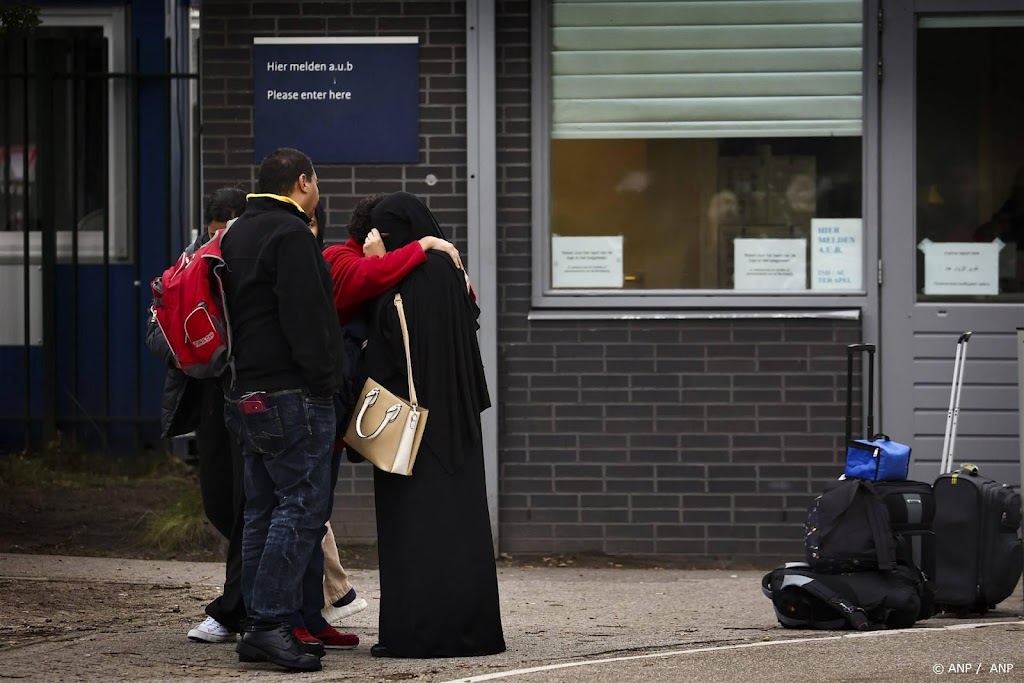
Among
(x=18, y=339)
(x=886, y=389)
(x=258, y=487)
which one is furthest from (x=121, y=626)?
(x=18, y=339)

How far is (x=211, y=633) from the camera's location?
6.34m

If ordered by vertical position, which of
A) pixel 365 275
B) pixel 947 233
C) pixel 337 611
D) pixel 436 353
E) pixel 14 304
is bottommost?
pixel 337 611

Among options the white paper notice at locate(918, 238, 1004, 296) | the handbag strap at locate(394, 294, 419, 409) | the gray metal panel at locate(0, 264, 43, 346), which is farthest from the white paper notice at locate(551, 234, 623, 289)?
the gray metal panel at locate(0, 264, 43, 346)

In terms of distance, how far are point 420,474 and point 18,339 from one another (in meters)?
6.12

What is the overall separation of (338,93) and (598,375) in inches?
80.7

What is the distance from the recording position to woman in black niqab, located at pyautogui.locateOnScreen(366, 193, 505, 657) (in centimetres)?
593

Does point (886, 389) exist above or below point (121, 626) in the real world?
above

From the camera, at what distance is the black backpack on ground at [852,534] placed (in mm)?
6773

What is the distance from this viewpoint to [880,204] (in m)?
8.77

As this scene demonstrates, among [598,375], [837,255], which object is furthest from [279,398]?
[837,255]

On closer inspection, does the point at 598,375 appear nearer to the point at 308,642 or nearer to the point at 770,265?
the point at 770,265

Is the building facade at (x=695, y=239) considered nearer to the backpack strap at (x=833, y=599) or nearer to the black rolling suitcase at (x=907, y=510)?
the black rolling suitcase at (x=907, y=510)

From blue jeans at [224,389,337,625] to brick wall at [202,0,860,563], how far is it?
303 centimetres

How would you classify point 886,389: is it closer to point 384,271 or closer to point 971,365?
point 971,365
